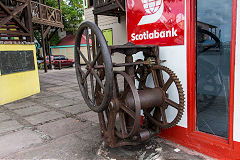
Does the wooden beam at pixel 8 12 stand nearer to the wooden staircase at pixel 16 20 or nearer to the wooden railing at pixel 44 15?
the wooden staircase at pixel 16 20

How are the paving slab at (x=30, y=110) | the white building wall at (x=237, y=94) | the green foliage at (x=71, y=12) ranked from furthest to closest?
the green foliage at (x=71, y=12) < the paving slab at (x=30, y=110) < the white building wall at (x=237, y=94)

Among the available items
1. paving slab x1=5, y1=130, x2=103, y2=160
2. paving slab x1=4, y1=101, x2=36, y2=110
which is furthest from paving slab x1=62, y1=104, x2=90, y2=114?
paving slab x1=5, y1=130, x2=103, y2=160

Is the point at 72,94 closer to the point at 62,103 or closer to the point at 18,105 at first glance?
the point at 62,103

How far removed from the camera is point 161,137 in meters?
3.47

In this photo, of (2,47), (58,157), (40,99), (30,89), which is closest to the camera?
(58,157)

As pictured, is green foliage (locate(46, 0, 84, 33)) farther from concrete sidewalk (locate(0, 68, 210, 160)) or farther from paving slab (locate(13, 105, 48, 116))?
concrete sidewalk (locate(0, 68, 210, 160))

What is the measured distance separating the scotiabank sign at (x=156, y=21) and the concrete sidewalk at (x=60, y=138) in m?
1.63

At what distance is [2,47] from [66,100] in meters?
2.56

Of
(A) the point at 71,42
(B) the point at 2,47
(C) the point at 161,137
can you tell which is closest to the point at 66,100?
(B) the point at 2,47

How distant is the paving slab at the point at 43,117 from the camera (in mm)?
4658

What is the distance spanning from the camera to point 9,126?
4383 millimetres

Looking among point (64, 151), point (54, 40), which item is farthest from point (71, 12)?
point (64, 151)

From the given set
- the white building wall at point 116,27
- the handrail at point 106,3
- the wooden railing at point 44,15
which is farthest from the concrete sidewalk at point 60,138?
the wooden railing at point 44,15

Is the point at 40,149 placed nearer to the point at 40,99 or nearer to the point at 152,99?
the point at 152,99
